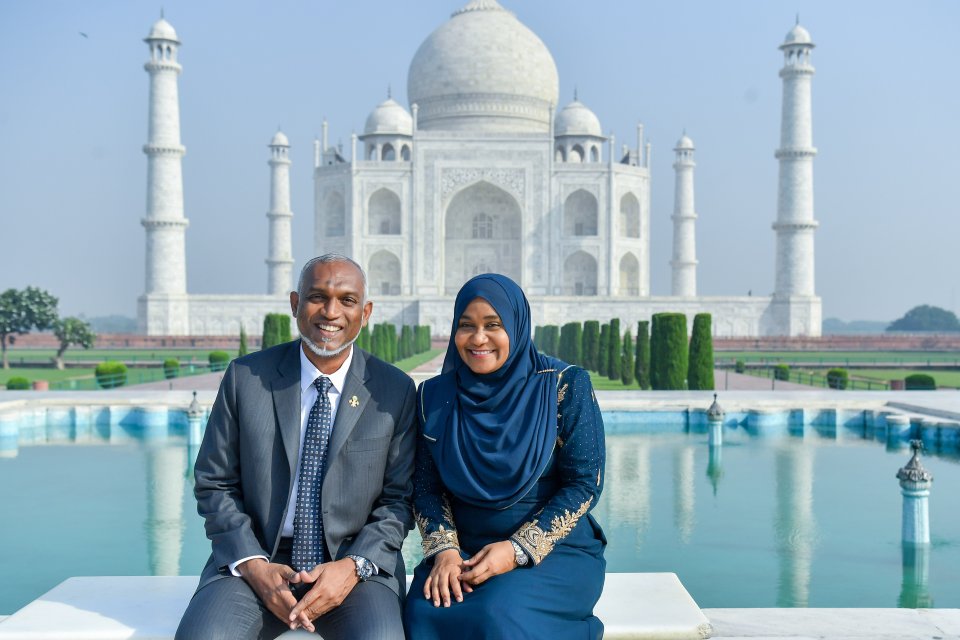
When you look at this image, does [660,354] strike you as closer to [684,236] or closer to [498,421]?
[498,421]

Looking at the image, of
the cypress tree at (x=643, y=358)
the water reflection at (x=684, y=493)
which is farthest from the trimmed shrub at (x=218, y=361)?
the water reflection at (x=684, y=493)

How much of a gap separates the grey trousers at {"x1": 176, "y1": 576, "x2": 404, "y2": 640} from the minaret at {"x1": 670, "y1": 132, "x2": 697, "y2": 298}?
27.2 metres

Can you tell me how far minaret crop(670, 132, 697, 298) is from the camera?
93.8 feet

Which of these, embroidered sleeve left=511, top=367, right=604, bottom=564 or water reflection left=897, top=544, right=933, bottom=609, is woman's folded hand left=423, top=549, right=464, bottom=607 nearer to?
embroidered sleeve left=511, top=367, right=604, bottom=564

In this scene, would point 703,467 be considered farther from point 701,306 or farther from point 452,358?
point 701,306

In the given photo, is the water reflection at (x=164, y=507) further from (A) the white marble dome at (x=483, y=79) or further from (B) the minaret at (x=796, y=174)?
(A) the white marble dome at (x=483, y=79)

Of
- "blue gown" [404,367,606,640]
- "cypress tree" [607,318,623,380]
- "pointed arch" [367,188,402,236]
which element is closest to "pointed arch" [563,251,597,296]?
"pointed arch" [367,188,402,236]

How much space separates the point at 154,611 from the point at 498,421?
0.87m

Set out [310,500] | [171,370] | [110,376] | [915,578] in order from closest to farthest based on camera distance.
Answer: [310,500] < [915,578] < [110,376] < [171,370]

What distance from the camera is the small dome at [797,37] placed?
2433cm

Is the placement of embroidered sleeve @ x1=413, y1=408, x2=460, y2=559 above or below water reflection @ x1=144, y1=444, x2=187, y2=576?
above

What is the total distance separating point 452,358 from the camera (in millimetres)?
2107

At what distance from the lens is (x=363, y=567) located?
2014mm

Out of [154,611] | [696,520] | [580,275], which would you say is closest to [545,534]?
[154,611]
